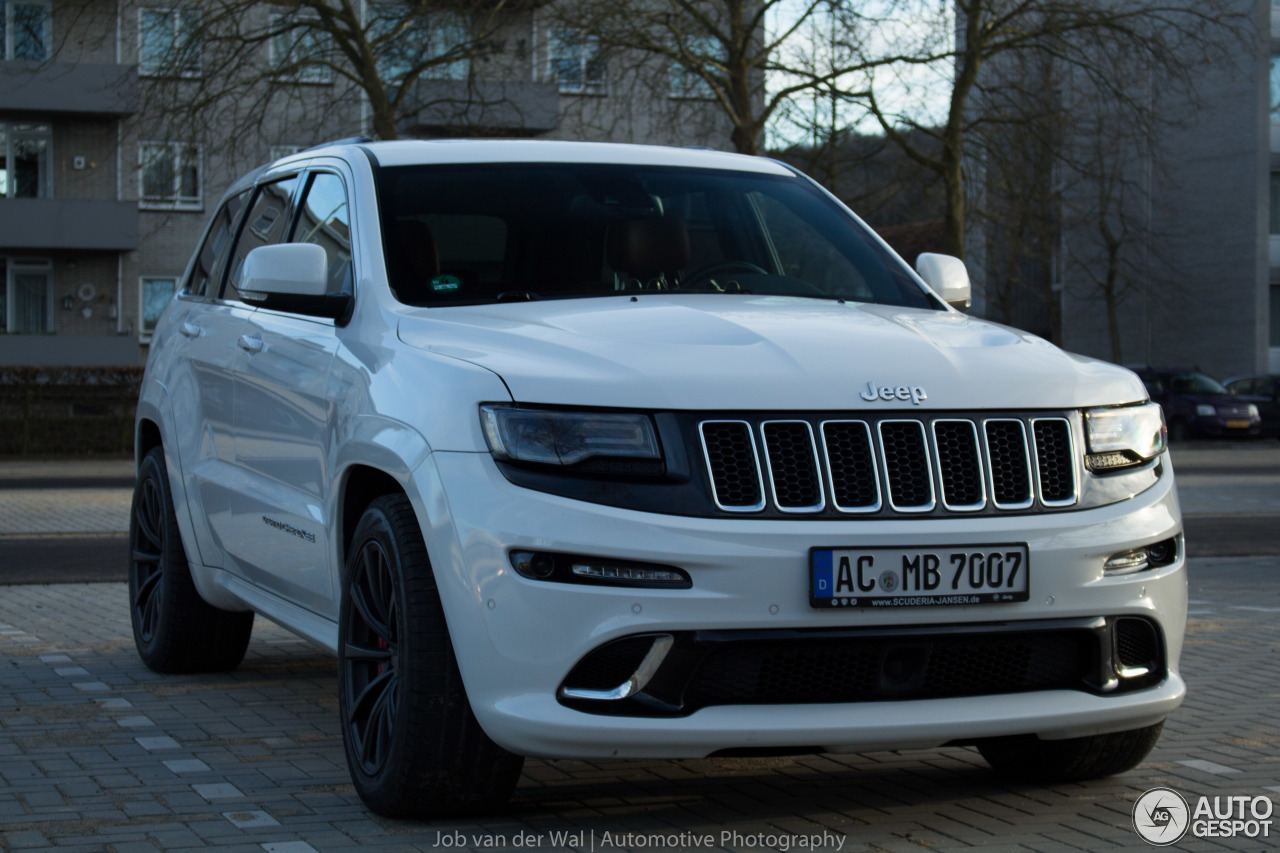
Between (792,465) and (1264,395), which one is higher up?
(792,465)

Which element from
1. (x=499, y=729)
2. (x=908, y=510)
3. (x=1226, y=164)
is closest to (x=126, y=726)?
(x=499, y=729)

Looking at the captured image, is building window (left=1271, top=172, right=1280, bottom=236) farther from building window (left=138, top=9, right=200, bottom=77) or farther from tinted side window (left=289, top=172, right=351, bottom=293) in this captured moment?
tinted side window (left=289, top=172, right=351, bottom=293)

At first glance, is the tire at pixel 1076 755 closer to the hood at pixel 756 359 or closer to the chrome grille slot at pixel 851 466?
the hood at pixel 756 359

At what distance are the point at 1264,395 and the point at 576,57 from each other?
21175mm

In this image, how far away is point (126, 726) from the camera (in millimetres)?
5801

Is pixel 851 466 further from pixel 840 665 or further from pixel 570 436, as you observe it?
pixel 570 436

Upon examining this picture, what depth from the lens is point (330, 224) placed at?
5543mm

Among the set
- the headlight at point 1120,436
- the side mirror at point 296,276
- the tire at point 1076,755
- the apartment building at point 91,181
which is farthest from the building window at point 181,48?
the headlight at point 1120,436

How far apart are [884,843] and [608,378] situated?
1348mm

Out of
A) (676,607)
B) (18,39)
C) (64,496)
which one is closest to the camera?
(676,607)

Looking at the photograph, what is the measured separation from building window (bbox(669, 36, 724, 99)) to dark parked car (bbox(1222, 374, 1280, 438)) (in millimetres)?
17627

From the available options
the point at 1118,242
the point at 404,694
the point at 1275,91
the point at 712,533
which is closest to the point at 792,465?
the point at 712,533

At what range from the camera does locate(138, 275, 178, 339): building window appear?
137 ft

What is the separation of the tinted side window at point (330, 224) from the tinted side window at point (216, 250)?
3.22 feet
